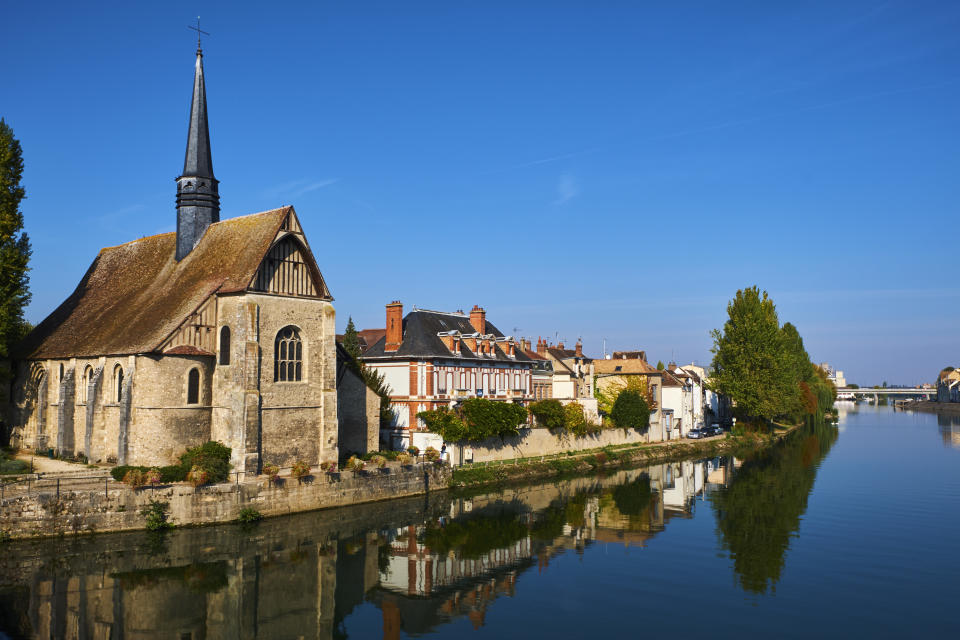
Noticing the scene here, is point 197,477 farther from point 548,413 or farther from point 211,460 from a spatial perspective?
point 548,413

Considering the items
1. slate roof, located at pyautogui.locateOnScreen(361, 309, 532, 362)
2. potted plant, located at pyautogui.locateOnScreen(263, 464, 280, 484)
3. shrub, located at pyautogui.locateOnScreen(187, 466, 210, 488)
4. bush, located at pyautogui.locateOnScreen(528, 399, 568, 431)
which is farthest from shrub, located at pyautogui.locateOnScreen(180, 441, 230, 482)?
bush, located at pyautogui.locateOnScreen(528, 399, 568, 431)

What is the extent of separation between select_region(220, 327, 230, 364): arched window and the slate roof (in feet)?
42.6

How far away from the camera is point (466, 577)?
2194cm

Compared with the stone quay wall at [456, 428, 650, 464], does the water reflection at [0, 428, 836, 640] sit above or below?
below

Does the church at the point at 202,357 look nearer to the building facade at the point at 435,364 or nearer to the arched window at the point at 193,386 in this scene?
the arched window at the point at 193,386

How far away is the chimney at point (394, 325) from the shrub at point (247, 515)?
1633cm

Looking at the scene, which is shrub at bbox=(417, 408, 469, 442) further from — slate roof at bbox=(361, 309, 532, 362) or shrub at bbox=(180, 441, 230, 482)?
shrub at bbox=(180, 441, 230, 482)

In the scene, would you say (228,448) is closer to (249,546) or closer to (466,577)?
(249,546)

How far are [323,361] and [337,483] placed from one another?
5.15m

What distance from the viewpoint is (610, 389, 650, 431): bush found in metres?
52.7

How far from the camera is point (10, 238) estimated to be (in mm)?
29312

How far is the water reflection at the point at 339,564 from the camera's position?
1769 centimetres

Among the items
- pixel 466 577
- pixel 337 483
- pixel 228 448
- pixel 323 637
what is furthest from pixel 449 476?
pixel 323 637

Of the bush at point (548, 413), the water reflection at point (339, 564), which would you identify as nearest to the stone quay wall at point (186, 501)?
the water reflection at point (339, 564)
